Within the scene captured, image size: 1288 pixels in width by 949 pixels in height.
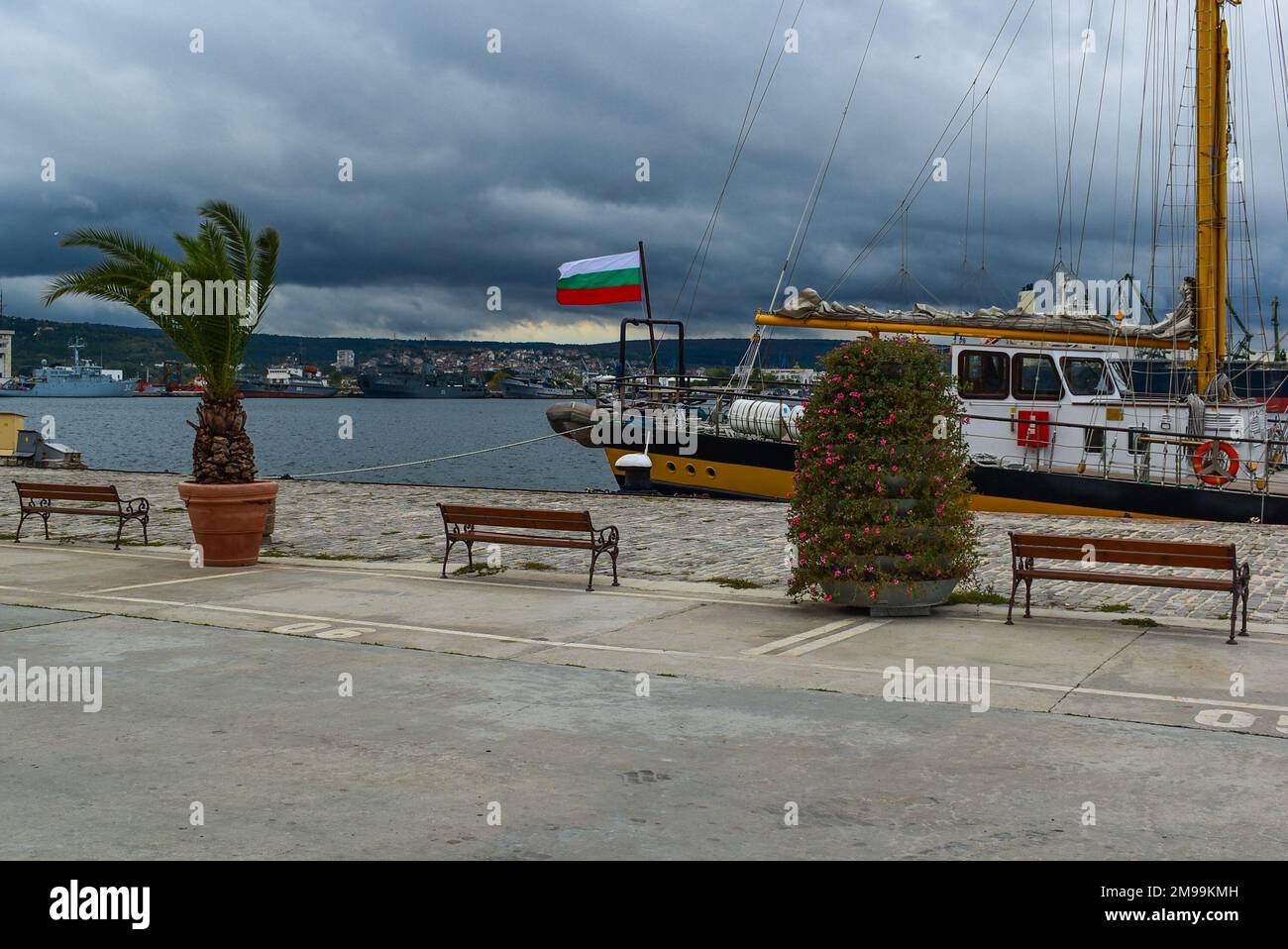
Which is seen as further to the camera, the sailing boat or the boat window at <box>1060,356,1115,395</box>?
the boat window at <box>1060,356,1115,395</box>

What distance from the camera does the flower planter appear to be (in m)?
10.1

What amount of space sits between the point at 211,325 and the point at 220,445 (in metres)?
1.50

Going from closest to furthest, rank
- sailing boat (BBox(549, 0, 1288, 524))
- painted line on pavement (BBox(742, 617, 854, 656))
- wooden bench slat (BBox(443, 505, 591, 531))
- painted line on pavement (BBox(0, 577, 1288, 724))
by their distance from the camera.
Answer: painted line on pavement (BBox(0, 577, 1288, 724))
painted line on pavement (BBox(742, 617, 854, 656))
wooden bench slat (BBox(443, 505, 591, 531))
sailing boat (BBox(549, 0, 1288, 524))

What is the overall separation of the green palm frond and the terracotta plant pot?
1.29m

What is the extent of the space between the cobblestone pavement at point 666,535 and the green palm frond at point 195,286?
2561 millimetres

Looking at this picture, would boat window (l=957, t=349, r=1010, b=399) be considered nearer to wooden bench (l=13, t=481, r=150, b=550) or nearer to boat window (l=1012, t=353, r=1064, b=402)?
boat window (l=1012, t=353, r=1064, b=402)

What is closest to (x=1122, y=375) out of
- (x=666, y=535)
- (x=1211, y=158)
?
(x=1211, y=158)

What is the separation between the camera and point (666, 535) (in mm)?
16406

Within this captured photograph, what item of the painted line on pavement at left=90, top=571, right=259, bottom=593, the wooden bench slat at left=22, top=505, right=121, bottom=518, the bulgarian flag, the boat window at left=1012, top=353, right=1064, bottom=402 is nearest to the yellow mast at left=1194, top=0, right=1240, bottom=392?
the boat window at left=1012, top=353, right=1064, bottom=402

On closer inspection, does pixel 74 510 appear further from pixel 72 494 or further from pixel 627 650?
pixel 627 650

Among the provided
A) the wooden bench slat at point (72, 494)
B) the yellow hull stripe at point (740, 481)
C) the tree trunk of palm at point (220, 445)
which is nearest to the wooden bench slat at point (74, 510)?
the wooden bench slat at point (72, 494)
